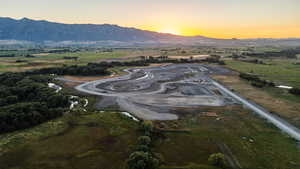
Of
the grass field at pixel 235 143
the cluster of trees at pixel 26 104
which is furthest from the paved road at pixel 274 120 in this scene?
the cluster of trees at pixel 26 104

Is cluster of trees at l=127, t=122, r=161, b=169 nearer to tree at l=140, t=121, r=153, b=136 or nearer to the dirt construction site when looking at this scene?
tree at l=140, t=121, r=153, b=136

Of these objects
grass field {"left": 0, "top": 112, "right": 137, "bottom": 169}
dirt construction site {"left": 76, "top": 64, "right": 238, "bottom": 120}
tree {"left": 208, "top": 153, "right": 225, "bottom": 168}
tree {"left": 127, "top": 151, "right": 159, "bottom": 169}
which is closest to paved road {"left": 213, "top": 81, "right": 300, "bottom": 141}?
dirt construction site {"left": 76, "top": 64, "right": 238, "bottom": 120}

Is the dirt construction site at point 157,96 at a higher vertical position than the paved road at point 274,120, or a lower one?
higher

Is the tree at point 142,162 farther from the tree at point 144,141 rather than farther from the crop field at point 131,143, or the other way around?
the tree at point 144,141

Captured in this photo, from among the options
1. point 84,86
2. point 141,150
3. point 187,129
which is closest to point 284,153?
point 187,129

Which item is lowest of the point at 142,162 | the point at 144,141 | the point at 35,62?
the point at 144,141

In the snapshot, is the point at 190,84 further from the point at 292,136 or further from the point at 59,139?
the point at 59,139

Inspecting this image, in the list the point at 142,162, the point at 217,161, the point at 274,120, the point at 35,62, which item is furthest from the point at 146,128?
the point at 35,62

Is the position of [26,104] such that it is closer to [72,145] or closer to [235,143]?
[72,145]
